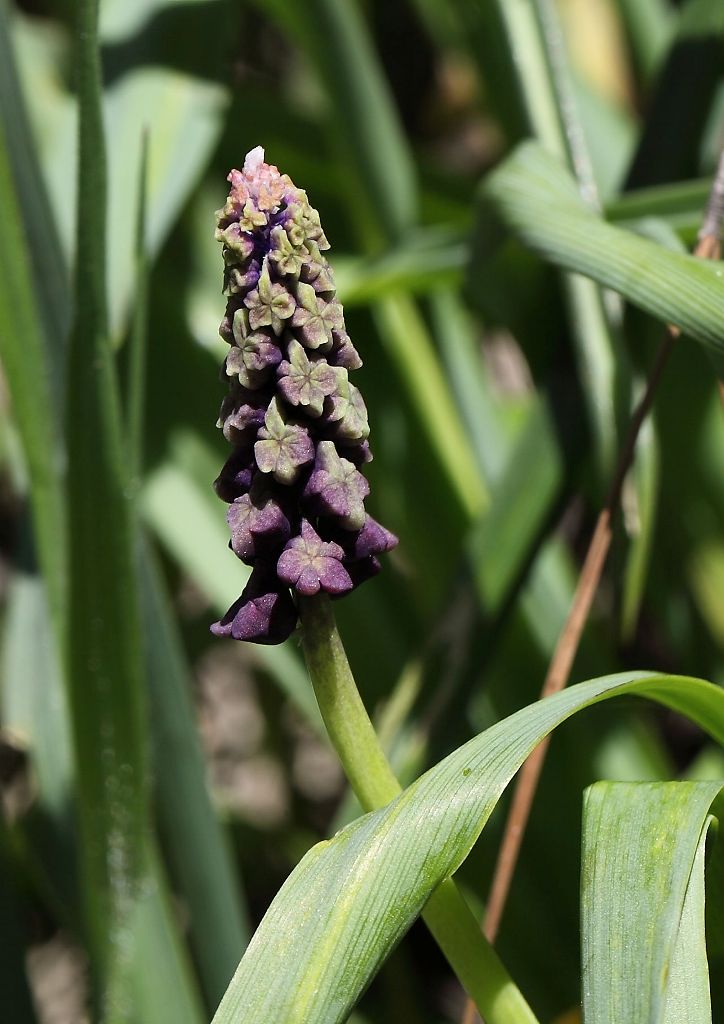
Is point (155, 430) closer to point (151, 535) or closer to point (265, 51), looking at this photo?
point (151, 535)

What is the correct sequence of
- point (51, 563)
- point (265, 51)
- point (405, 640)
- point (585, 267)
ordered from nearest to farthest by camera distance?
1. point (585, 267)
2. point (51, 563)
3. point (405, 640)
4. point (265, 51)

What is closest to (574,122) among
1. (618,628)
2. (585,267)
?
(585,267)

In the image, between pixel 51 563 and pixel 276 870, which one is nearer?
pixel 51 563

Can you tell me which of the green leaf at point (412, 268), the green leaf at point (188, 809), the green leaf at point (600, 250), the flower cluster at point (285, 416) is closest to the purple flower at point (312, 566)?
the flower cluster at point (285, 416)

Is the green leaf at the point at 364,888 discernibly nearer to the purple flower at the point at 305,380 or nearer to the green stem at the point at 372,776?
the green stem at the point at 372,776

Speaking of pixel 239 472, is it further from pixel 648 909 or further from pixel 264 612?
pixel 648 909

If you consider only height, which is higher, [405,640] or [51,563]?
[51,563]

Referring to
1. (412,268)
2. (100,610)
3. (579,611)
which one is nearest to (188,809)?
(100,610)

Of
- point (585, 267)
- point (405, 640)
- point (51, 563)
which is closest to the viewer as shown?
point (585, 267)
